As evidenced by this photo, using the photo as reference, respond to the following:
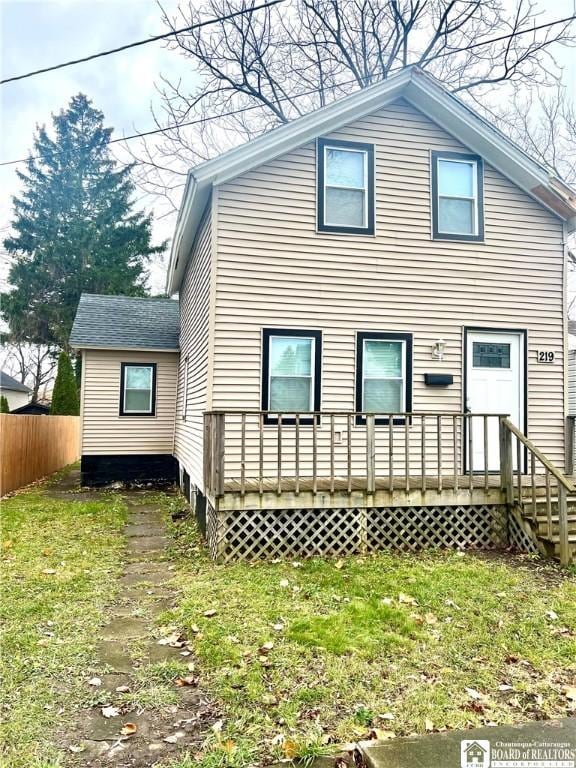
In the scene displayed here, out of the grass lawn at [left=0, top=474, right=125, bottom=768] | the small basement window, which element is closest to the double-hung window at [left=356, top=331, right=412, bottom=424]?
the grass lawn at [left=0, top=474, right=125, bottom=768]

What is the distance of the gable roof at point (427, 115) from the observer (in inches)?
291

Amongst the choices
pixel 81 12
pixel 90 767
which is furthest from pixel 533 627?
pixel 81 12

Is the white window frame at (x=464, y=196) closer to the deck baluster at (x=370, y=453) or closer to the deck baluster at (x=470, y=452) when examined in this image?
the deck baluster at (x=470, y=452)

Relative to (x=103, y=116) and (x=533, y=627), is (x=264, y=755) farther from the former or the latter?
(x=103, y=116)

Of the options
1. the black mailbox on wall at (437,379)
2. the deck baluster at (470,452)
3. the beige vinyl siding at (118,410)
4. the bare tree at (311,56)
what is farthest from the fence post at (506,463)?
the bare tree at (311,56)

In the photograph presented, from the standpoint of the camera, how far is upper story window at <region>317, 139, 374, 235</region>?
26.0ft

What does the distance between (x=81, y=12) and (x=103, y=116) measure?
26.3 m

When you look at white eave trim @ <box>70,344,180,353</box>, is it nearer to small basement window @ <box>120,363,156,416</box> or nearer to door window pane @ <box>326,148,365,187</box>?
small basement window @ <box>120,363,156,416</box>

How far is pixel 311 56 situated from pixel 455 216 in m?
11.9

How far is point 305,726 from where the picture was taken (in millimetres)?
3000

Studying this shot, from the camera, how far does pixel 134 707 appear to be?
3.23 m

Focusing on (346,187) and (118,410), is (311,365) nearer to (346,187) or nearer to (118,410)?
A: (346,187)

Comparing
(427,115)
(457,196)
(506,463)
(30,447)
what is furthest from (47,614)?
(30,447)

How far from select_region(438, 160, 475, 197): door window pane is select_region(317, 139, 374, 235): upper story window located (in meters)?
1.20
